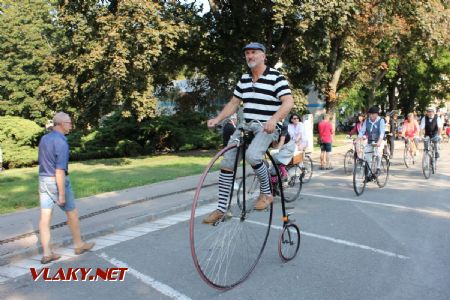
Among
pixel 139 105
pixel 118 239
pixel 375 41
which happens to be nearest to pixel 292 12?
pixel 139 105

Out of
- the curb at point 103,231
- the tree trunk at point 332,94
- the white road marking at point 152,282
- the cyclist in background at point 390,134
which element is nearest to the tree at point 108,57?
the curb at point 103,231

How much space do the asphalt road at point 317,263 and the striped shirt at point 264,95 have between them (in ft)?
5.27

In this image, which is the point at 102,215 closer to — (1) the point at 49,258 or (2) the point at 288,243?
(1) the point at 49,258

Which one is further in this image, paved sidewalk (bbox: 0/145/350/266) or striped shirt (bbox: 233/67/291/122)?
paved sidewalk (bbox: 0/145/350/266)

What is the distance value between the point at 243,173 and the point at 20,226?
457 cm

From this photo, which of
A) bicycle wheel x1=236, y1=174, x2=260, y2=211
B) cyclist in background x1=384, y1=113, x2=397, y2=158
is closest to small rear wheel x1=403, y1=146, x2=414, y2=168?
cyclist in background x1=384, y1=113, x2=397, y2=158

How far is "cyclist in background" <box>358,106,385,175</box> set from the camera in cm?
→ 1155

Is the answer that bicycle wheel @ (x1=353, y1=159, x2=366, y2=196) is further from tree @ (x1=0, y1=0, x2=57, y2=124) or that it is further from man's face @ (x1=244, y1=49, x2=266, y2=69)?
tree @ (x1=0, y1=0, x2=57, y2=124)

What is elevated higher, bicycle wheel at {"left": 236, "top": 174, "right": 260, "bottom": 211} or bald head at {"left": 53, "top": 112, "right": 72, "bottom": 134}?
bald head at {"left": 53, "top": 112, "right": 72, "bottom": 134}

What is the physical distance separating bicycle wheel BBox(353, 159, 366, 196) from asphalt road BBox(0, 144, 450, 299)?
51.8 inches

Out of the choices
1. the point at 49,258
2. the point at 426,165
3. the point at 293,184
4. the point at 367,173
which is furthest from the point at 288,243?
the point at 426,165

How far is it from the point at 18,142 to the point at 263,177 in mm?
18678

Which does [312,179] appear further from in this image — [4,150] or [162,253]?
[4,150]

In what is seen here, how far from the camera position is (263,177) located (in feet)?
17.4
